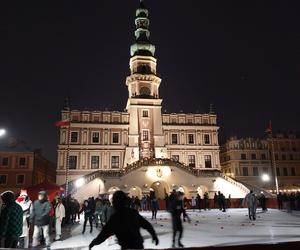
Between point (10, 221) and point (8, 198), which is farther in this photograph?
point (8, 198)

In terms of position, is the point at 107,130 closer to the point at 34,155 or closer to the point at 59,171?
the point at 59,171

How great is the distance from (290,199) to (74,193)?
79.1ft

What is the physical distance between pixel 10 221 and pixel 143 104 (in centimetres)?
4685

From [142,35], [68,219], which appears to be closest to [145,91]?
[142,35]

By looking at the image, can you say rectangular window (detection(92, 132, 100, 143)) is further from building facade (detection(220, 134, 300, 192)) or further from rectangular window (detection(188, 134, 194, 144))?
building facade (detection(220, 134, 300, 192))

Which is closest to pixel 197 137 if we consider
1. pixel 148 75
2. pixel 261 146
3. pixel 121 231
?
pixel 148 75

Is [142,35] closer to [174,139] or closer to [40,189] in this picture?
[174,139]

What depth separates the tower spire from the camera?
5819 centimetres

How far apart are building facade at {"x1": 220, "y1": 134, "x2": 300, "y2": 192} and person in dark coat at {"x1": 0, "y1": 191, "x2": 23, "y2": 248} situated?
6014 centimetres

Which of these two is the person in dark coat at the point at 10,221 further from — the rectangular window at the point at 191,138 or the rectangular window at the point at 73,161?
the rectangular window at the point at 191,138

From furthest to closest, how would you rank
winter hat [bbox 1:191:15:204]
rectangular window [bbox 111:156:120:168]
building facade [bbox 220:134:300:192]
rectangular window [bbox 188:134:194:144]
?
building facade [bbox 220:134:300:192]
rectangular window [bbox 188:134:194:144]
rectangular window [bbox 111:156:120:168]
winter hat [bbox 1:191:15:204]

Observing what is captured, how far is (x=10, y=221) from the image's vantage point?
758 cm

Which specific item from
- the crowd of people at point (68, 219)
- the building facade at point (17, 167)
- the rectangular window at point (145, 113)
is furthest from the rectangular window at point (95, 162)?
the crowd of people at point (68, 219)

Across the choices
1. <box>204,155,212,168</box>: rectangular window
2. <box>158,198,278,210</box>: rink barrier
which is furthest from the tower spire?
<box>158,198,278,210</box>: rink barrier
